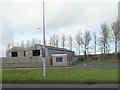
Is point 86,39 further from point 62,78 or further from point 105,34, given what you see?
point 62,78

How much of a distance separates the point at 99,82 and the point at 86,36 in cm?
8205

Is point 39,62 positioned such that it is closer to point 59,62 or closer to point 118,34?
point 59,62

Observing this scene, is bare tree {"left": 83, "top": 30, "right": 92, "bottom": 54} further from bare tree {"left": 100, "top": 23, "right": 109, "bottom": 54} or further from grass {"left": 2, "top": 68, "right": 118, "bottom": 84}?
grass {"left": 2, "top": 68, "right": 118, "bottom": 84}

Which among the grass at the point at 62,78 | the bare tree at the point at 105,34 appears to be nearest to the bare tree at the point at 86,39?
the bare tree at the point at 105,34

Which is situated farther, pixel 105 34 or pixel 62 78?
pixel 105 34

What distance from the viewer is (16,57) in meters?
77.1

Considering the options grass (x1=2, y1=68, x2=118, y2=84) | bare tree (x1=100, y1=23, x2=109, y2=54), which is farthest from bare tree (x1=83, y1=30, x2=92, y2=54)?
grass (x1=2, y1=68, x2=118, y2=84)

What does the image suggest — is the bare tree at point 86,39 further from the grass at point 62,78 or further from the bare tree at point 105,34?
the grass at point 62,78

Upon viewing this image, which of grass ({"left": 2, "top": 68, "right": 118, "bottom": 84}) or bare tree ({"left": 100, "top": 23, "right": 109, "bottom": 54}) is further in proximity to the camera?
bare tree ({"left": 100, "top": 23, "right": 109, "bottom": 54})

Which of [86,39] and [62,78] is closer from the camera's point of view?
[62,78]

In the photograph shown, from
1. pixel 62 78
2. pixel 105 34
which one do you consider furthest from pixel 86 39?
pixel 62 78

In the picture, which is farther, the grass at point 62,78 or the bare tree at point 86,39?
the bare tree at point 86,39

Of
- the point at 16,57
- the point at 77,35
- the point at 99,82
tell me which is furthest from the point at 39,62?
the point at 99,82

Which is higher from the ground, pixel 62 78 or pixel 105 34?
pixel 105 34
